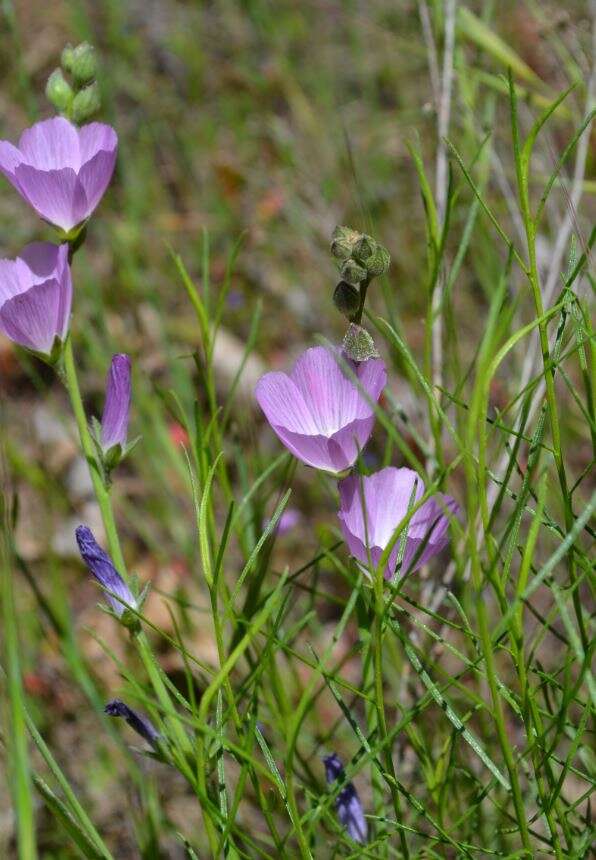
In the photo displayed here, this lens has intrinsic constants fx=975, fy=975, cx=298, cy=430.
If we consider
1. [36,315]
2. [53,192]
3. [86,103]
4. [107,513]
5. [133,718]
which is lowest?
[133,718]

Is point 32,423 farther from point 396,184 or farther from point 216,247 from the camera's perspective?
point 396,184

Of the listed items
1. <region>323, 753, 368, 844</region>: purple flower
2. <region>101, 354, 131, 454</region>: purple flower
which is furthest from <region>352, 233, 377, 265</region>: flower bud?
<region>323, 753, 368, 844</region>: purple flower

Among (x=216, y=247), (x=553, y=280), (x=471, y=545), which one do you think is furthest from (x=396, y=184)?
(x=471, y=545)

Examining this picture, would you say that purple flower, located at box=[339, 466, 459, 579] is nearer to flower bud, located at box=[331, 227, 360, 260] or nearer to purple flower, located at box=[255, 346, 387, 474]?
purple flower, located at box=[255, 346, 387, 474]

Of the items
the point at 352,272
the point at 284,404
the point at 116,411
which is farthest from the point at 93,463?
the point at 352,272

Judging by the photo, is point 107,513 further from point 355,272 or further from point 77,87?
point 77,87

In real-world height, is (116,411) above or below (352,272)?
below
